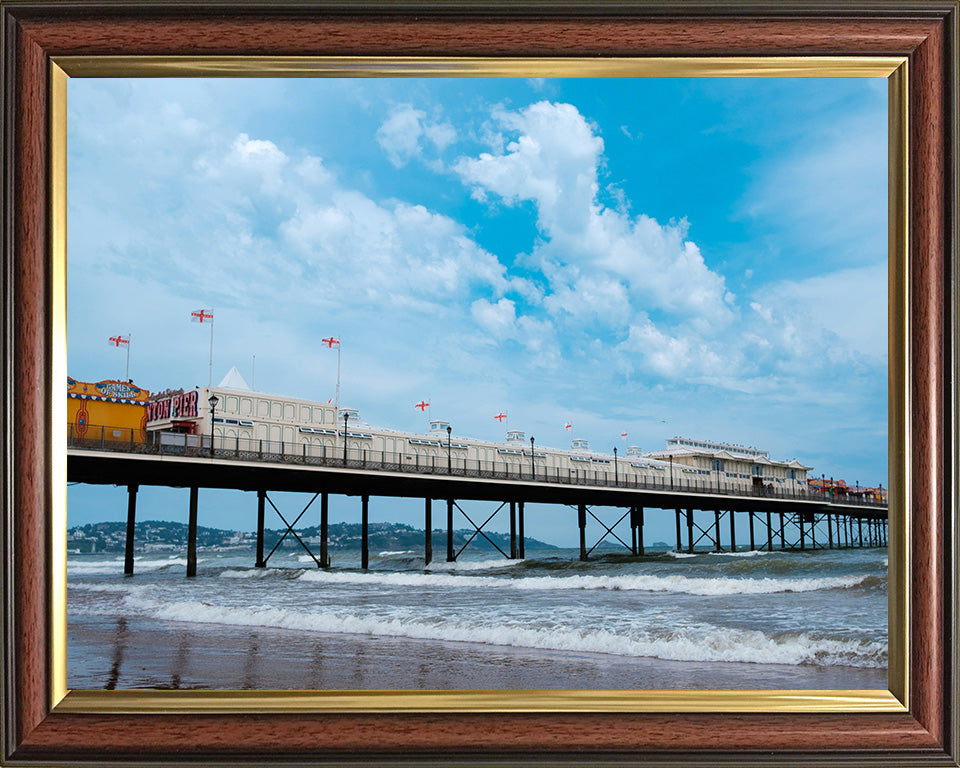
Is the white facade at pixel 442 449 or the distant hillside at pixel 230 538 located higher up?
the white facade at pixel 442 449

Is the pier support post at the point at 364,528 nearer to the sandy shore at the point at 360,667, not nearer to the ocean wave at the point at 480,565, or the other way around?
the ocean wave at the point at 480,565

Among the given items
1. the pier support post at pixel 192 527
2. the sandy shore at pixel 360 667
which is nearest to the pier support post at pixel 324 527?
the pier support post at pixel 192 527

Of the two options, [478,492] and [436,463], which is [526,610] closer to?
[436,463]

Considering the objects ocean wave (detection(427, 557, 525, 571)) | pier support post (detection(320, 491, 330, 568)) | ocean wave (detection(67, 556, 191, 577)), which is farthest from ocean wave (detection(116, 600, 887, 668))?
pier support post (detection(320, 491, 330, 568))

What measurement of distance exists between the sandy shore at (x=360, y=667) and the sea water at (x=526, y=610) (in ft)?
0.05

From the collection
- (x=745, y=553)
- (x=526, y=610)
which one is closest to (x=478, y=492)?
(x=745, y=553)

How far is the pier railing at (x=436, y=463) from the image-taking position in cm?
549

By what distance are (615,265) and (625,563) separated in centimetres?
342

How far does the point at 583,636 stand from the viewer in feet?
10.7

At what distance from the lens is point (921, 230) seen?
2.15 m

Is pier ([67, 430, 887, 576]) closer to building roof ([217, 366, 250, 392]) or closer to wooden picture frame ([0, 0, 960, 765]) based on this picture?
wooden picture frame ([0, 0, 960, 765])

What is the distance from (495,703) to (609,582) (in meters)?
2.70

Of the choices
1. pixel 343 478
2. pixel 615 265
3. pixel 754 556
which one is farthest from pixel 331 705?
pixel 343 478

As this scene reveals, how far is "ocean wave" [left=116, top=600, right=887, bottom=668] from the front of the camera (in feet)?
7.76
